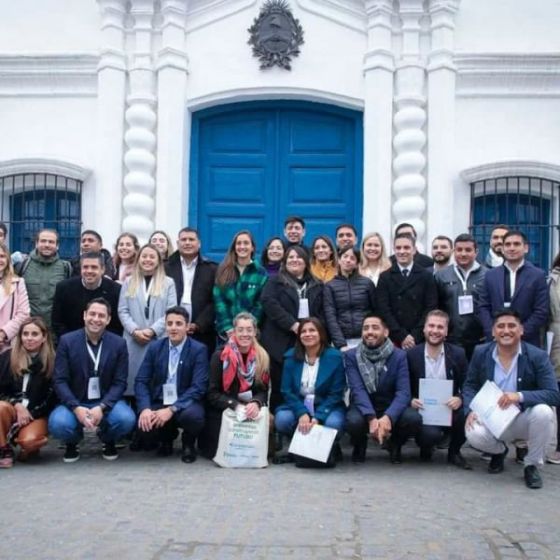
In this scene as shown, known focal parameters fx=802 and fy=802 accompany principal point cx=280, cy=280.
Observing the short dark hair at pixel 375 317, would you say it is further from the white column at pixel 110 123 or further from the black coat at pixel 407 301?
the white column at pixel 110 123

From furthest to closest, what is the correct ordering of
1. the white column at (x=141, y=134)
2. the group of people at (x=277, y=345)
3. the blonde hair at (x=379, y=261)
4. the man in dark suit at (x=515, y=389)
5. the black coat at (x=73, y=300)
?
the white column at (x=141, y=134) → the blonde hair at (x=379, y=261) → the black coat at (x=73, y=300) → the group of people at (x=277, y=345) → the man in dark suit at (x=515, y=389)

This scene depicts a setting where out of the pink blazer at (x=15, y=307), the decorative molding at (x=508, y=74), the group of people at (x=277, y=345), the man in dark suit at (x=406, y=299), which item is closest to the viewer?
the group of people at (x=277, y=345)

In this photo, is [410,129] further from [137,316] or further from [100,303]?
[100,303]

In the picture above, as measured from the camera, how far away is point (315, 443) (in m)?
6.09

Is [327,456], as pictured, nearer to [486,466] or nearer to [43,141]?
[486,466]

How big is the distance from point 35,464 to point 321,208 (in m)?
4.65

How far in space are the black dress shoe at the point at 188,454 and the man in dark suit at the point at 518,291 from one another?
259 centimetres

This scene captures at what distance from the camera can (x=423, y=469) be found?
20.2 feet

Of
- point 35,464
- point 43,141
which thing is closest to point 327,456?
point 35,464

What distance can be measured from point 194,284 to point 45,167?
3.43 metres

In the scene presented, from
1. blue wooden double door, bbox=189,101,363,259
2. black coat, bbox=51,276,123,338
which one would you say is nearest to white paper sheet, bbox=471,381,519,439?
black coat, bbox=51,276,123,338

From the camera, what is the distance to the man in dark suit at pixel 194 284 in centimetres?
705

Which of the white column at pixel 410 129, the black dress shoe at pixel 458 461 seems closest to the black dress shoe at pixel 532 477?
the black dress shoe at pixel 458 461

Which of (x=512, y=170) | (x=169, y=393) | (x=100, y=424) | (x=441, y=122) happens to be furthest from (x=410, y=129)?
(x=100, y=424)
